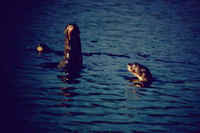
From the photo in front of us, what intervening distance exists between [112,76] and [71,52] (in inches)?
87.9

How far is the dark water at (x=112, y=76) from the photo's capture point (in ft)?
29.0

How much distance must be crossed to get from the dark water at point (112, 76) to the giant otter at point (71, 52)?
1.39ft

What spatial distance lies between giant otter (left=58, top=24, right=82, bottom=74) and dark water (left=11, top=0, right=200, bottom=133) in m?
0.42

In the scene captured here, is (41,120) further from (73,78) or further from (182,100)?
(182,100)

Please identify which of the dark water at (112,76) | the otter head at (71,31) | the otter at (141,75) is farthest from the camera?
the otter head at (71,31)

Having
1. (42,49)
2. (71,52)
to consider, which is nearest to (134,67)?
(71,52)

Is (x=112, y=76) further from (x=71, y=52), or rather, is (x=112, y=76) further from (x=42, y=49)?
(x=42, y=49)

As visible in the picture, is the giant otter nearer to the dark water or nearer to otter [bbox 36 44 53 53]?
the dark water

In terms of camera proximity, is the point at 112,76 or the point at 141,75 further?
the point at 112,76

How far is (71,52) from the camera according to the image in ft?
45.0

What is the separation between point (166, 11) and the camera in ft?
92.0

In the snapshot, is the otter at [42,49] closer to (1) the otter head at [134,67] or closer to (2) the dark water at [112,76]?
(2) the dark water at [112,76]

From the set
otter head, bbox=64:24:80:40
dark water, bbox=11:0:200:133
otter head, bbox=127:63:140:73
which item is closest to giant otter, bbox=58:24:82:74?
otter head, bbox=64:24:80:40

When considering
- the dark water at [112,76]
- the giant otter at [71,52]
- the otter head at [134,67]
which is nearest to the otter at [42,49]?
the dark water at [112,76]
